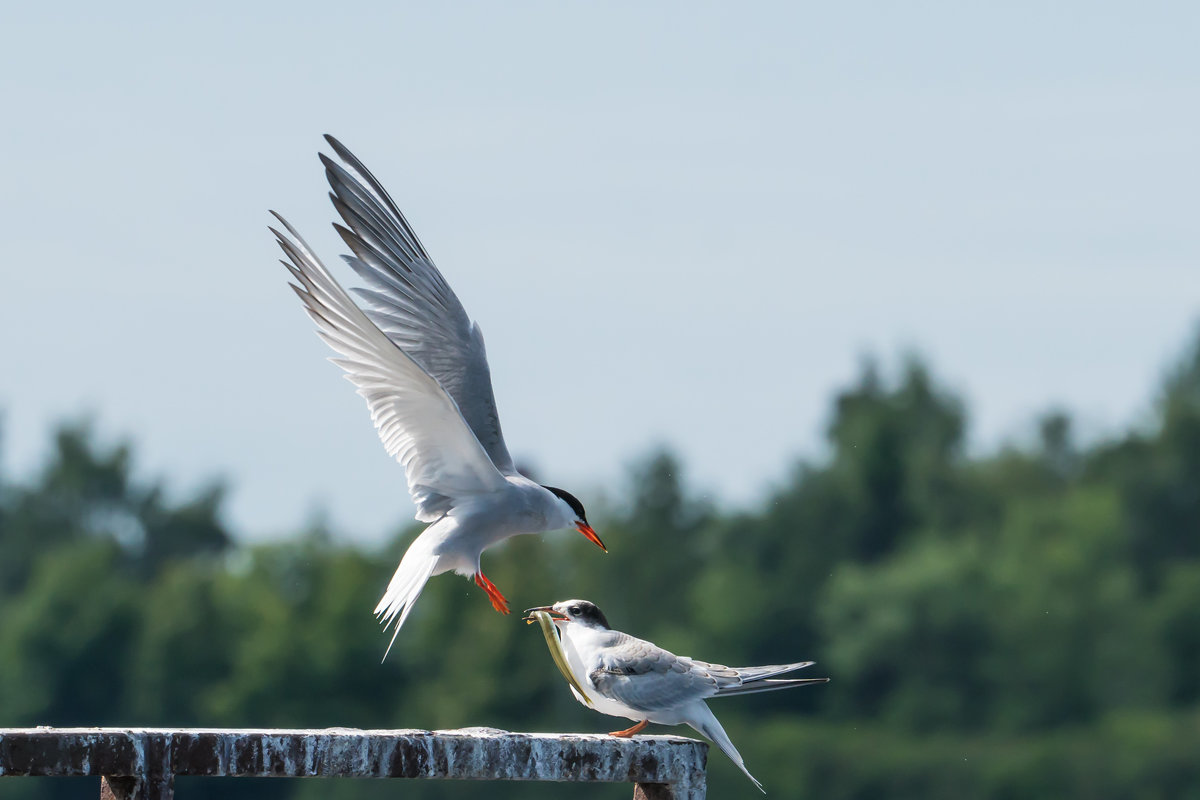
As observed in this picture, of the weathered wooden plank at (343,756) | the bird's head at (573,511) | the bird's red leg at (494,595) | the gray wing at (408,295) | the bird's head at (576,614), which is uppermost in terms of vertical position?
the gray wing at (408,295)

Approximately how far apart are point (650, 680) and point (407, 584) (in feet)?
4.68

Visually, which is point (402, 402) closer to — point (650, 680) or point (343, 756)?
point (650, 680)

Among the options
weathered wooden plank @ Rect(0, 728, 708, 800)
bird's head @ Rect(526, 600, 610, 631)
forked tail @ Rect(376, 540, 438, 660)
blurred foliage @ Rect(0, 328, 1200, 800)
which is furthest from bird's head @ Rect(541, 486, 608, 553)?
blurred foliage @ Rect(0, 328, 1200, 800)

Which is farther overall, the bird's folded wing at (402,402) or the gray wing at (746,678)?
the bird's folded wing at (402,402)

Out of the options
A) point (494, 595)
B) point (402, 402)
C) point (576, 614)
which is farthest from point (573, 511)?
point (576, 614)

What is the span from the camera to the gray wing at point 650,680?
540 centimetres

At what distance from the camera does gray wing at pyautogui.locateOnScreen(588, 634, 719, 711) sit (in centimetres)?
540

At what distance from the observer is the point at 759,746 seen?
227ft

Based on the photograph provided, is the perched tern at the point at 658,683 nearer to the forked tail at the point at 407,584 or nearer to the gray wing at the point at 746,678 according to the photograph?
the gray wing at the point at 746,678

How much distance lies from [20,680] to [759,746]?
96.6ft

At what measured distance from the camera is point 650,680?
5.42m

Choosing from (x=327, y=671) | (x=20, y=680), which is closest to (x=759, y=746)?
(x=327, y=671)

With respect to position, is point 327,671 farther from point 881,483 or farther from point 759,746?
point 881,483

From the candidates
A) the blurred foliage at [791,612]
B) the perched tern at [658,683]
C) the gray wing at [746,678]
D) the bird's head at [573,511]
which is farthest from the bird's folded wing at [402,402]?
the blurred foliage at [791,612]
